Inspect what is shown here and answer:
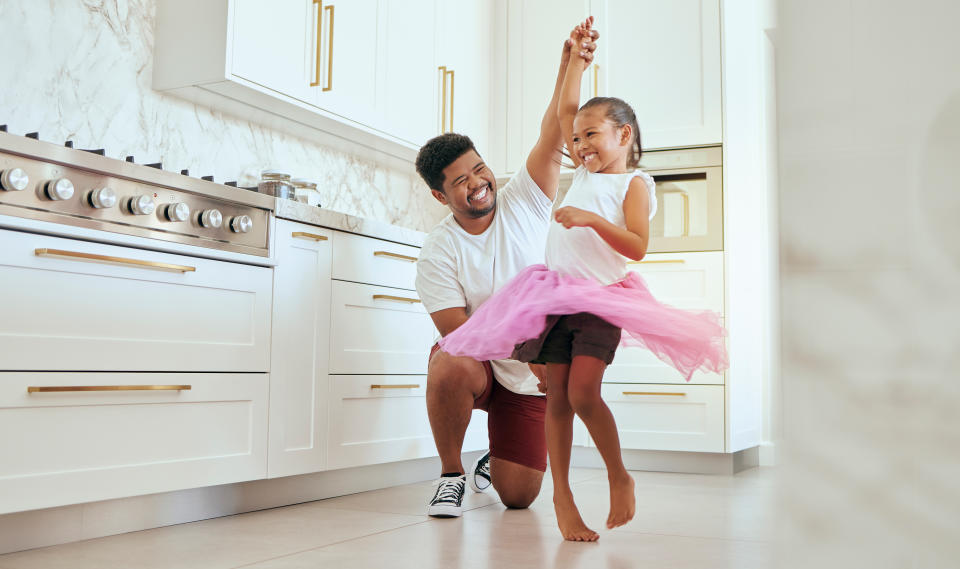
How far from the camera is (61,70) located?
8.22 ft

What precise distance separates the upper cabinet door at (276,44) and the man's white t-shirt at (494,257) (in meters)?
0.82

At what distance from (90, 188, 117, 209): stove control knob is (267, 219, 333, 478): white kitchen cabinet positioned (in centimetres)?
62

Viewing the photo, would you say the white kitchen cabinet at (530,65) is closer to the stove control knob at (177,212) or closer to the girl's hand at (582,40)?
the girl's hand at (582,40)

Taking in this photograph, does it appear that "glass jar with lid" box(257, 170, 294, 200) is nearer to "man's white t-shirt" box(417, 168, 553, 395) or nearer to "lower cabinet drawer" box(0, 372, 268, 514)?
"man's white t-shirt" box(417, 168, 553, 395)

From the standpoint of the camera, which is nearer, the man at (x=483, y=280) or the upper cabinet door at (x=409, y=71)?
the man at (x=483, y=280)

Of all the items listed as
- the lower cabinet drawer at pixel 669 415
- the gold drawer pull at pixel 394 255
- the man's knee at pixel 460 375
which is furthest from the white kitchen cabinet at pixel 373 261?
the lower cabinet drawer at pixel 669 415

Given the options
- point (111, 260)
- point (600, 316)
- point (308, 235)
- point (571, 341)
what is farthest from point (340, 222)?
point (600, 316)

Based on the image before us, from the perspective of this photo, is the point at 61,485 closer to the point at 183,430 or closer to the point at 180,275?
the point at 183,430

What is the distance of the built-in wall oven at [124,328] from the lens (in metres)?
1.81

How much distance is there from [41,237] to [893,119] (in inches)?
79.5

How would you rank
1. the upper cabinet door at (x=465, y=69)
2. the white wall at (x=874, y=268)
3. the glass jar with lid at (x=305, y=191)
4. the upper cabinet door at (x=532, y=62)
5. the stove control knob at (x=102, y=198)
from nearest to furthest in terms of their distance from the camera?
1. the white wall at (x=874, y=268)
2. the stove control knob at (x=102, y=198)
3. the glass jar with lid at (x=305, y=191)
4. the upper cabinet door at (x=465, y=69)
5. the upper cabinet door at (x=532, y=62)

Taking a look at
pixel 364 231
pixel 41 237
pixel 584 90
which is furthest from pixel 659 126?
pixel 41 237

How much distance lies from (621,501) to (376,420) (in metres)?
1.23

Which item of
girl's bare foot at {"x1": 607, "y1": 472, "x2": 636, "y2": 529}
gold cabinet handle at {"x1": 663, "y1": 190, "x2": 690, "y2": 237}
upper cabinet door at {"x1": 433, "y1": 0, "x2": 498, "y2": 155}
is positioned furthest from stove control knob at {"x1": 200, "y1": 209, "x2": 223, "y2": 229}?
gold cabinet handle at {"x1": 663, "y1": 190, "x2": 690, "y2": 237}
